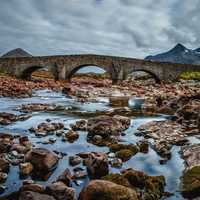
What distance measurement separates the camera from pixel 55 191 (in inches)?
212

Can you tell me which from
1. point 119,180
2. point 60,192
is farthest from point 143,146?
point 60,192

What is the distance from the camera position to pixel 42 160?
681cm

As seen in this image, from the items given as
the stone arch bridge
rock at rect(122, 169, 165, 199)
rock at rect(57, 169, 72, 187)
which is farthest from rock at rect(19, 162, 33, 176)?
the stone arch bridge

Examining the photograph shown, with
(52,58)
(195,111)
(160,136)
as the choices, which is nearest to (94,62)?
(52,58)

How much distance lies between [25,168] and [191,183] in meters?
3.68

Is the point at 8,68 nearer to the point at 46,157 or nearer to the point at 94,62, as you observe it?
the point at 94,62

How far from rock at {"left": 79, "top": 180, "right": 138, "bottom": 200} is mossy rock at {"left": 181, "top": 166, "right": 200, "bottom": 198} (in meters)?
1.34

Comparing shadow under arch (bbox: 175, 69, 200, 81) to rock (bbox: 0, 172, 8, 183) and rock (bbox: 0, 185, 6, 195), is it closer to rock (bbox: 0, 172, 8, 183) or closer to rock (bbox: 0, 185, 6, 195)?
rock (bbox: 0, 172, 8, 183)

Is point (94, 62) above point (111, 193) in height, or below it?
above

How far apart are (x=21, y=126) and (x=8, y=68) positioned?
46.2 m

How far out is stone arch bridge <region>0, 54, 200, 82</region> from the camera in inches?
2037

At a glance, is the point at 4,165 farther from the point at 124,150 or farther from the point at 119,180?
the point at 124,150

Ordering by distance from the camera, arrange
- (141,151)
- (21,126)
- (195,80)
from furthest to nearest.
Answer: (195,80) → (21,126) → (141,151)

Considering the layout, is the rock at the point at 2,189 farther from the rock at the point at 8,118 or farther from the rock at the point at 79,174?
the rock at the point at 8,118
